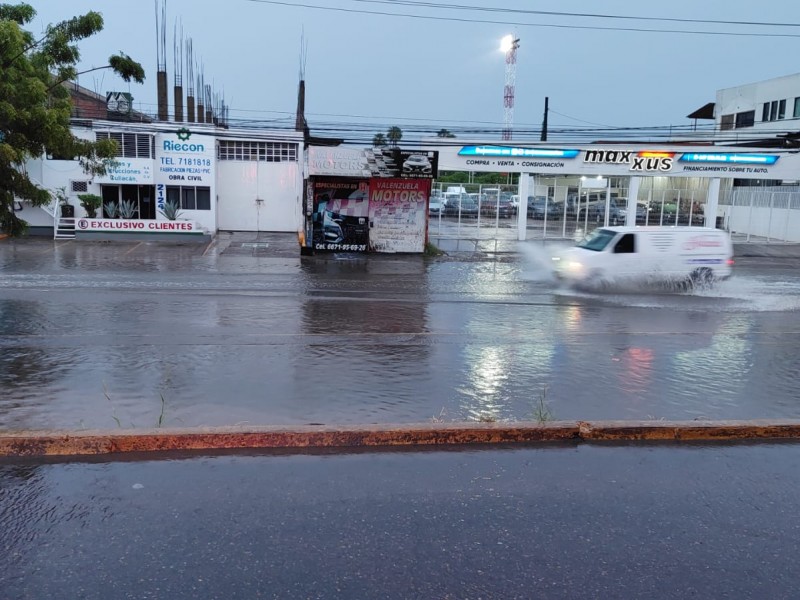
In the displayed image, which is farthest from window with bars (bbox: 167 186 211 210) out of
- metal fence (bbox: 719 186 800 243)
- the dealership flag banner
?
metal fence (bbox: 719 186 800 243)

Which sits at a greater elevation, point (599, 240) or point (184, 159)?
point (184, 159)

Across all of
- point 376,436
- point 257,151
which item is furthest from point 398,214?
point 376,436

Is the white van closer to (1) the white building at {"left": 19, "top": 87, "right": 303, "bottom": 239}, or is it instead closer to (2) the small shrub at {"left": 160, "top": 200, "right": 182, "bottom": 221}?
(1) the white building at {"left": 19, "top": 87, "right": 303, "bottom": 239}

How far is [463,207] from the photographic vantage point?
38.6m

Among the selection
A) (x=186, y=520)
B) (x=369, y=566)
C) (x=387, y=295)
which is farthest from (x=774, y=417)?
(x=387, y=295)

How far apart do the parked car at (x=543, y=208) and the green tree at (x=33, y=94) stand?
979 inches

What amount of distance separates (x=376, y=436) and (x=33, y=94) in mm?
7216

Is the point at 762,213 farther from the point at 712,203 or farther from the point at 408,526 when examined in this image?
the point at 408,526

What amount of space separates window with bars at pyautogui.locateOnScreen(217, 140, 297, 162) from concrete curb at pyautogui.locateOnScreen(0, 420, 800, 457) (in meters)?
28.1

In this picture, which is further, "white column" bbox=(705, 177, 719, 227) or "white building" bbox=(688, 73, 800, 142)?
"white building" bbox=(688, 73, 800, 142)

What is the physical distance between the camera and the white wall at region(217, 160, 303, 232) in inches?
1280

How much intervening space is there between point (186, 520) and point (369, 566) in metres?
1.28

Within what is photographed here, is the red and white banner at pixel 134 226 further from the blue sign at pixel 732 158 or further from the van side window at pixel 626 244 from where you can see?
the blue sign at pixel 732 158

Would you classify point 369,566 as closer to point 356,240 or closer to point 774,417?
point 774,417
